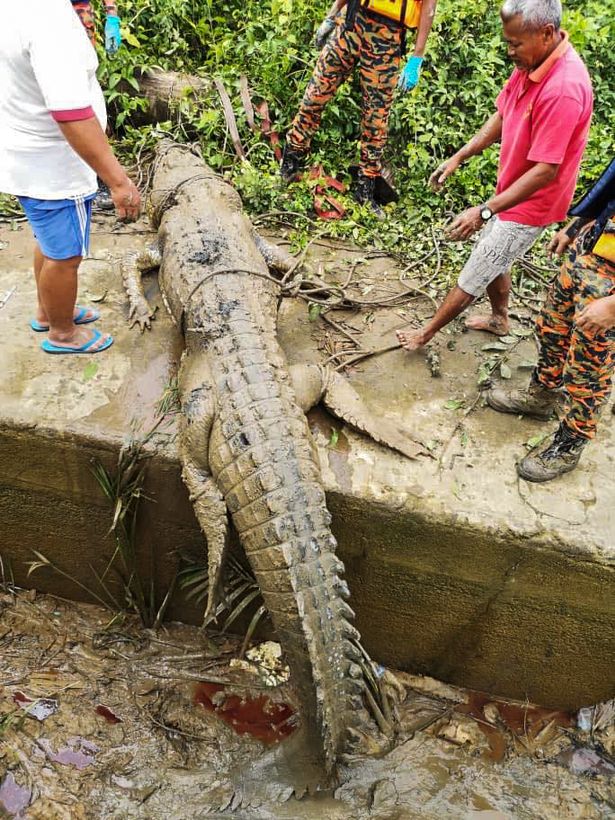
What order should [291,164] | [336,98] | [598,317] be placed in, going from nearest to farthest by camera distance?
[598,317]
[291,164]
[336,98]

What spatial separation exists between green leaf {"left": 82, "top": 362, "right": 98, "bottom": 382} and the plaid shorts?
2303mm

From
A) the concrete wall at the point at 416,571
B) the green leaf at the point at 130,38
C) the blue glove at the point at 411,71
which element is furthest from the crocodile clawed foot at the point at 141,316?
the green leaf at the point at 130,38

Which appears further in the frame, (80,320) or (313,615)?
(80,320)

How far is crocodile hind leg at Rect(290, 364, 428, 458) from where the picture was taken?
11.6 ft

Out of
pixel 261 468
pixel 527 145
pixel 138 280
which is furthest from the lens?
pixel 138 280

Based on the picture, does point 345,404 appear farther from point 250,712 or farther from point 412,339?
point 250,712

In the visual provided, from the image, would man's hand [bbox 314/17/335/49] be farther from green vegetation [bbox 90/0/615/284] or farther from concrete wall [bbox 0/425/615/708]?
concrete wall [bbox 0/425/615/708]

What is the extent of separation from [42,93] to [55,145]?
286 millimetres

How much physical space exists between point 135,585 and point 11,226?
9.90ft

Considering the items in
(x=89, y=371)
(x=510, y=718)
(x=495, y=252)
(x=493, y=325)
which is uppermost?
(x=495, y=252)

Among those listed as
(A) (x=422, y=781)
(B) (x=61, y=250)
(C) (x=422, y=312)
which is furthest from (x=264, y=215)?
(A) (x=422, y=781)

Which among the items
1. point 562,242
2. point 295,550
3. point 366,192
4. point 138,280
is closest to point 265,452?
point 295,550

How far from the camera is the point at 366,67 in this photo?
5.38 metres

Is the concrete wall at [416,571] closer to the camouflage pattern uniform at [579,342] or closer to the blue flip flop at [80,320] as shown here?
the camouflage pattern uniform at [579,342]
